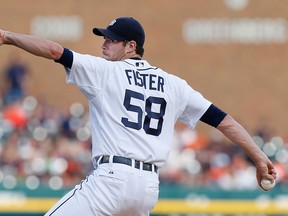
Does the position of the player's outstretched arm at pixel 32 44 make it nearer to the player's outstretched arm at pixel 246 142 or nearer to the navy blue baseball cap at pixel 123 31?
the navy blue baseball cap at pixel 123 31

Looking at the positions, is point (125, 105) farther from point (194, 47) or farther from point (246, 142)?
point (194, 47)

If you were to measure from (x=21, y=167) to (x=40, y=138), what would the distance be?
1.29 metres

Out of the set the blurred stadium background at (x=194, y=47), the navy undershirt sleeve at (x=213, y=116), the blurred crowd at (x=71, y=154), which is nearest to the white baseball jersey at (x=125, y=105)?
the navy undershirt sleeve at (x=213, y=116)

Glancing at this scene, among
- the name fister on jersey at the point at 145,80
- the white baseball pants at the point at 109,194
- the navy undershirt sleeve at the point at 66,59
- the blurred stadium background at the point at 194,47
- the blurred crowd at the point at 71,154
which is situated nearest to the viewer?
the navy undershirt sleeve at the point at 66,59

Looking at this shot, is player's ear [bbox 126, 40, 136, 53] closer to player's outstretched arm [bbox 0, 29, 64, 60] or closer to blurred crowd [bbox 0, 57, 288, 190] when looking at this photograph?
player's outstretched arm [bbox 0, 29, 64, 60]

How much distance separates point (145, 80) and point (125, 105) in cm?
24

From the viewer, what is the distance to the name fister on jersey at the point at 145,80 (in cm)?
604

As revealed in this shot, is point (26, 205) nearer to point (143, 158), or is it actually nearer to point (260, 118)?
point (143, 158)

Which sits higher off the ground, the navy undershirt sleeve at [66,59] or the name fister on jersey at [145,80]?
the navy undershirt sleeve at [66,59]

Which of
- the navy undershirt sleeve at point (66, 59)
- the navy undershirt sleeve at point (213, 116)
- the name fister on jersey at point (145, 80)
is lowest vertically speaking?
the navy undershirt sleeve at point (213, 116)

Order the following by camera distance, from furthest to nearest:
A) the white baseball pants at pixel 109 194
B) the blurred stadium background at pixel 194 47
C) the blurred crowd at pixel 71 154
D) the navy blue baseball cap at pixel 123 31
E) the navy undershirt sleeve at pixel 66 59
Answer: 1. the blurred stadium background at pixel 194 47
2. the blurred crowd at pixel 71 154
3. the navy blue baseball cap at pixel 123 31
4. the white baseball pants at pixel 109 194
5. the navy undershirt sleeve at pixel 66 59

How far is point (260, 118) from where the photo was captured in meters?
20.1

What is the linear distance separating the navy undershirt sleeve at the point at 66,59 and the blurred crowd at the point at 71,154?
6.91 m

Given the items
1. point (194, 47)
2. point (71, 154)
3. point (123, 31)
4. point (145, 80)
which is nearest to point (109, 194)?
point (145, 80)
